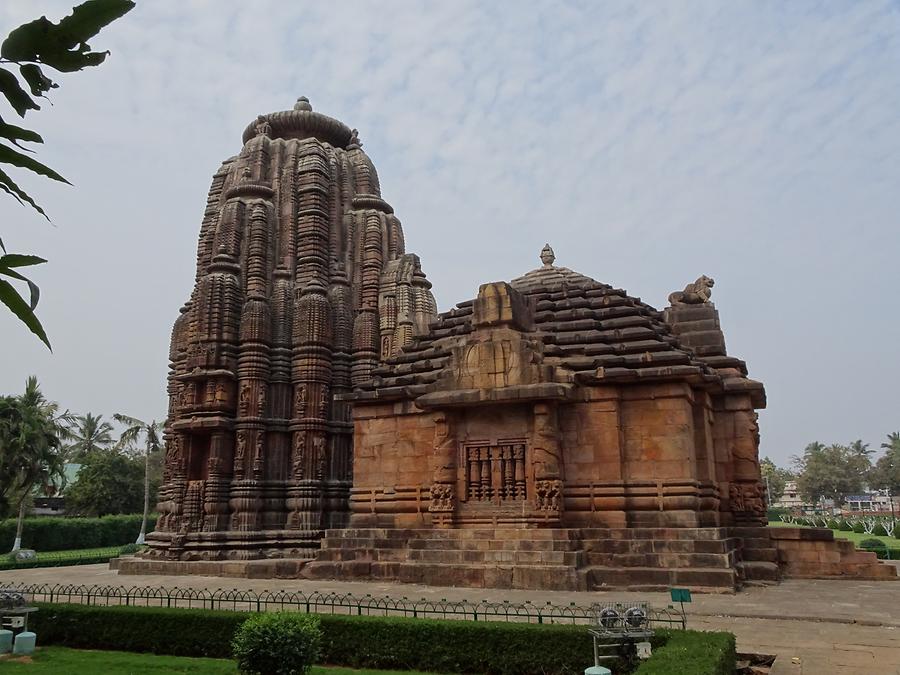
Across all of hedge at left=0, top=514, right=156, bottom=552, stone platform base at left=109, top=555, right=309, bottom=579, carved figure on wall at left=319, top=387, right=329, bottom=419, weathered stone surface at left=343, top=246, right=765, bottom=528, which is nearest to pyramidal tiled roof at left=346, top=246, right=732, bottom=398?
weathered stone surface at left=343, top=246, right=765, bottom=528

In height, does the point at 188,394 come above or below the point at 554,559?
above

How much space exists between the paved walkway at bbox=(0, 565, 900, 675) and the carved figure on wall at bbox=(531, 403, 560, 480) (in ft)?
8.60

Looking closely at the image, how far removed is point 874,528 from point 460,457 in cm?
3660

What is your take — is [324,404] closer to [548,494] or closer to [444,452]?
[444,452]

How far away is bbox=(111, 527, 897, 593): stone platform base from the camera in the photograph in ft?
44.7

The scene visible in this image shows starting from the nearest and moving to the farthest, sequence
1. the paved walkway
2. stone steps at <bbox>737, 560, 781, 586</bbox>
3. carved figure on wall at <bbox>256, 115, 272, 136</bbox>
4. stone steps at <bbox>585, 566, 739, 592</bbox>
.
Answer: the paved walkway → stone steps at <bbox>585, 566, 739, 592</bbox> → stone steps at <bbox>737, 560, 781, 586</bbox> → carved figure on wall at <bbox>256, 115, 272, 136</bbox>

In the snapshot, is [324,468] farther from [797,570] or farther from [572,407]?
[797,570]

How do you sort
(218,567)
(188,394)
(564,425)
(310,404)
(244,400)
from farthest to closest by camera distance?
(310,404), (188,394), (244,400), (218,567), (564,425)

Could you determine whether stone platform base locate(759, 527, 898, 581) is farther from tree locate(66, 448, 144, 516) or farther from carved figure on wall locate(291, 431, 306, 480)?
tree locate(66, 448, 144, 516)

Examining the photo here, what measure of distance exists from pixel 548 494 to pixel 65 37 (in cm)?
1386

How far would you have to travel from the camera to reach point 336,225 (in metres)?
26.8

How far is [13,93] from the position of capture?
7.23ft

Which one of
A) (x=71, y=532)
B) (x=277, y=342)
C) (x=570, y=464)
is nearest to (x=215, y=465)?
(x=277, y=342)

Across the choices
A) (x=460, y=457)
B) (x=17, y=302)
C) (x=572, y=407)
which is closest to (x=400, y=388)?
(x=460, y=457)
